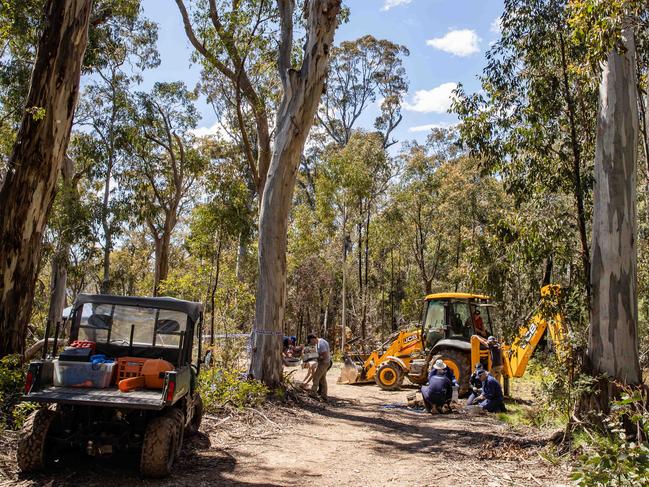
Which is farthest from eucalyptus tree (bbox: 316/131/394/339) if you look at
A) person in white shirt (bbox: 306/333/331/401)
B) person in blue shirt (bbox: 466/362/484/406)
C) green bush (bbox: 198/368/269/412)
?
green bush (bbox: 198/368/269/412)

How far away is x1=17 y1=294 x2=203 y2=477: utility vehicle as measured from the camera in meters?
5.32

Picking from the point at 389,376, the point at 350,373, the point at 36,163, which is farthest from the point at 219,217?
the point at 36,163

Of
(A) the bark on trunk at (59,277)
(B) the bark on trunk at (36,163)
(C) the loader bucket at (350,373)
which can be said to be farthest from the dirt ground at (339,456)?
(A) the bark on trunk at (59,277)

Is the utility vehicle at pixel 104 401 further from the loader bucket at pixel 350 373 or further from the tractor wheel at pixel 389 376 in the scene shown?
the loader bucket at pixel 350 373

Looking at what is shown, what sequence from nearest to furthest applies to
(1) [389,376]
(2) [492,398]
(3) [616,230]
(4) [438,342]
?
(3) [616,230] < (2) [492,398] < (4) [438,342] < (1) [389,376]

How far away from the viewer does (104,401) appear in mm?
5230

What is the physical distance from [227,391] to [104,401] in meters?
4.81

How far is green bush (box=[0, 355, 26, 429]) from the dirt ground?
77cm

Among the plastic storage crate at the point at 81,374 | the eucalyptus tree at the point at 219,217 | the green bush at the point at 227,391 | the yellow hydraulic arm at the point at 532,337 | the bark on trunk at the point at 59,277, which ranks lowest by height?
the green bush at the point at 227,391

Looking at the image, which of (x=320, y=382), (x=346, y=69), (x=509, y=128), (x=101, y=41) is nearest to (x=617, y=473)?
(x=509, y=128)

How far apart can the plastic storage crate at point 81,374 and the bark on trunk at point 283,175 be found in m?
5.79

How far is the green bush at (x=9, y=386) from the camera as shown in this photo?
7.05 meters

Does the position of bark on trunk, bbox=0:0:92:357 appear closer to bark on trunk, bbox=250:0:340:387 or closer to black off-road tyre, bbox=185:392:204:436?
black off-road tyre, bbox=185:392:204:436

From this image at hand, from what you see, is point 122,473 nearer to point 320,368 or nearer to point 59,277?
point 320,368
